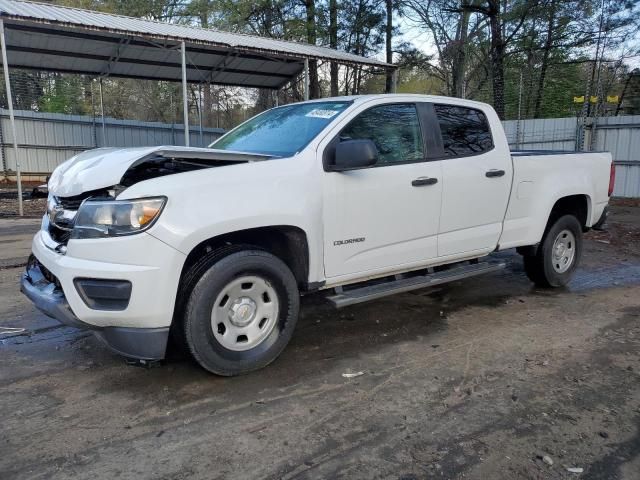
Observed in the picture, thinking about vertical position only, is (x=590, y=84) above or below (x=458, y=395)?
above

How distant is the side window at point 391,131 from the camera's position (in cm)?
412

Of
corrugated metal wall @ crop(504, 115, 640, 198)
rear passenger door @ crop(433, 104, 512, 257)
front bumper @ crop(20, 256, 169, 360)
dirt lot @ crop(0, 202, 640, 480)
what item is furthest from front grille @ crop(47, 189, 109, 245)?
corrugated metal wall @ crop(504, 115, 640, 198)

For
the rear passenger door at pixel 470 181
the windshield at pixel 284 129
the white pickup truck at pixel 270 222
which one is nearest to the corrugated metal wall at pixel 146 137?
the white pickup truck at pixel 270 222

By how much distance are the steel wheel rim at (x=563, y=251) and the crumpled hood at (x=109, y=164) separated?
373 centimetres

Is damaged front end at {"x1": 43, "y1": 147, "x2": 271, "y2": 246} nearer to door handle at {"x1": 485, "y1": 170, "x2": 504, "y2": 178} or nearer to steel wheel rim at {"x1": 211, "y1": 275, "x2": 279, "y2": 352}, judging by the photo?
steel wheel rim at {"x1": 211, "y1": 275, "x2": 279, "y2": 352}

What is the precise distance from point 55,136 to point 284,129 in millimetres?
15683

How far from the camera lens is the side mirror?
3643 millimetres

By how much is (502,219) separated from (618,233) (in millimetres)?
5654

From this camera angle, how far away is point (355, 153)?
3.64 metres

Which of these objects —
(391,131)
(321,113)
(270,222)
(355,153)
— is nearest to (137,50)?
(321,113)

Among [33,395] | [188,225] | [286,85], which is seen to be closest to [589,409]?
[188,225]

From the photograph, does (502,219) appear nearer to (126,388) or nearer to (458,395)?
(458,395)

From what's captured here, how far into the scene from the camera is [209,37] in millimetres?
12836

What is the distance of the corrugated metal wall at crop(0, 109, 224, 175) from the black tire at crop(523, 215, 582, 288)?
14.2 meters
